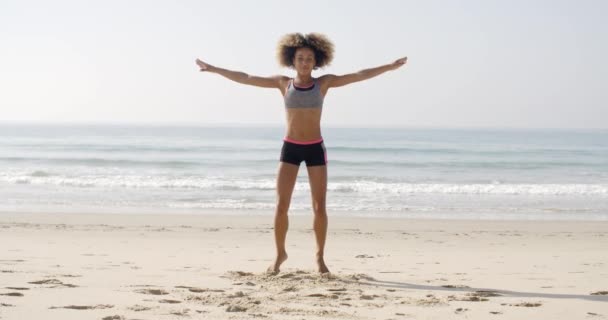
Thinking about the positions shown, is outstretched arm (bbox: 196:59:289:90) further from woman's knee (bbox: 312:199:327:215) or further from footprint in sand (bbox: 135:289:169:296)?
footprint in sand (bbox: 135:289:169:296)

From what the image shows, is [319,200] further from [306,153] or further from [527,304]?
[527,304]

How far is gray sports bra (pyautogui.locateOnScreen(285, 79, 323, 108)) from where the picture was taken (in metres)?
6.14

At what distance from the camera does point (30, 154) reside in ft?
121

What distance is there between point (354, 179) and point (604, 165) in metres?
15.6

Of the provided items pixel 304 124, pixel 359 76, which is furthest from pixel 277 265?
pixel 359 76

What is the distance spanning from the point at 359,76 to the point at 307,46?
53 cm

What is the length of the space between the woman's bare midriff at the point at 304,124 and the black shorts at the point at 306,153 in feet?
0.18

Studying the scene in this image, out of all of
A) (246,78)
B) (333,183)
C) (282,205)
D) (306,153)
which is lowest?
(333,183)

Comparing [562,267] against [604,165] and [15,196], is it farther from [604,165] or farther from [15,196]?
[604,165]

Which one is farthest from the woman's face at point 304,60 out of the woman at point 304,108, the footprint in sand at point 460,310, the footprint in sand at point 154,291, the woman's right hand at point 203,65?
the footprint in sand at point 460,310

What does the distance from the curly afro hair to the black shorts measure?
2.45ft

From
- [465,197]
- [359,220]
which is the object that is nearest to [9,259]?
[359,220]

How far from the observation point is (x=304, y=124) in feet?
20.2

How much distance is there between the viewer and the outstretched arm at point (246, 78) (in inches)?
248
